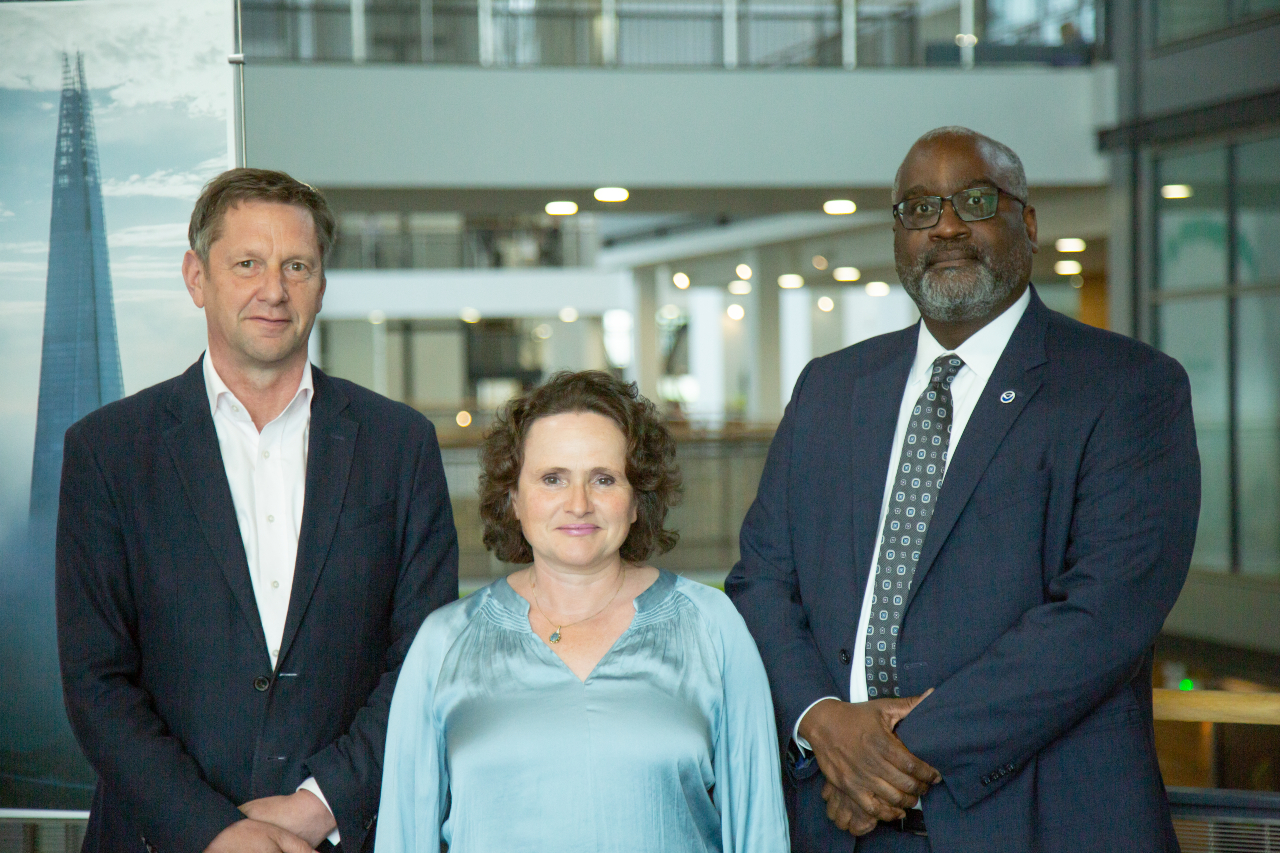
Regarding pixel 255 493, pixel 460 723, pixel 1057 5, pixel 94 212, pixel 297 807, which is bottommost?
pixel 297 807

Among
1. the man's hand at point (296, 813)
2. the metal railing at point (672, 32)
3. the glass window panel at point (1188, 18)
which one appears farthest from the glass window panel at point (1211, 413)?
the man's hand at point (296, 813)

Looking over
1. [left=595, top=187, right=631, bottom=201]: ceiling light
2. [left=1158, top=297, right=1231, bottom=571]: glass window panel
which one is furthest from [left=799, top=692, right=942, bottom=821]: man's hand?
[left=1158, top=297, right=1231, bottom=571]: glass window panel

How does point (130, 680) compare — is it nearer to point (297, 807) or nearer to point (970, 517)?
point (297, 807)

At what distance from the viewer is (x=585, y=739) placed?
197 cm

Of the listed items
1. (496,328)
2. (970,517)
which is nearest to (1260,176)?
(970,517)

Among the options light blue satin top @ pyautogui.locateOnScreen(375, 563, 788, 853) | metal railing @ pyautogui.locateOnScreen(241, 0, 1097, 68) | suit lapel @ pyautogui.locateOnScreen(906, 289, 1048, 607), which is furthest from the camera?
metal railing @ pyautogui.locateOnScreen(241, 0, 1097, 68)

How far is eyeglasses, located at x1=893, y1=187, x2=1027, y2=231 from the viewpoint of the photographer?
92.8 inches

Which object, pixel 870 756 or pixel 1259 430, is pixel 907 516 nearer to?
pixel 870 756

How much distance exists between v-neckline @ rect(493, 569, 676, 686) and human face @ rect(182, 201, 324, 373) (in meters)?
0.63

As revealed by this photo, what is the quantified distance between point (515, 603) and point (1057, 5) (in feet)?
33.7

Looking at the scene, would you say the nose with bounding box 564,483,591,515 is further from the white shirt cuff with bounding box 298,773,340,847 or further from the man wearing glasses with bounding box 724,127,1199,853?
the white shirt cuff with bounding box 298,773,340,847

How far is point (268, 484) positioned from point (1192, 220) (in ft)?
30.9

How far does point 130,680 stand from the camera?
228 cm

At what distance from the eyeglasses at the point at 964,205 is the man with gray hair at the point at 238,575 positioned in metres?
1.19
